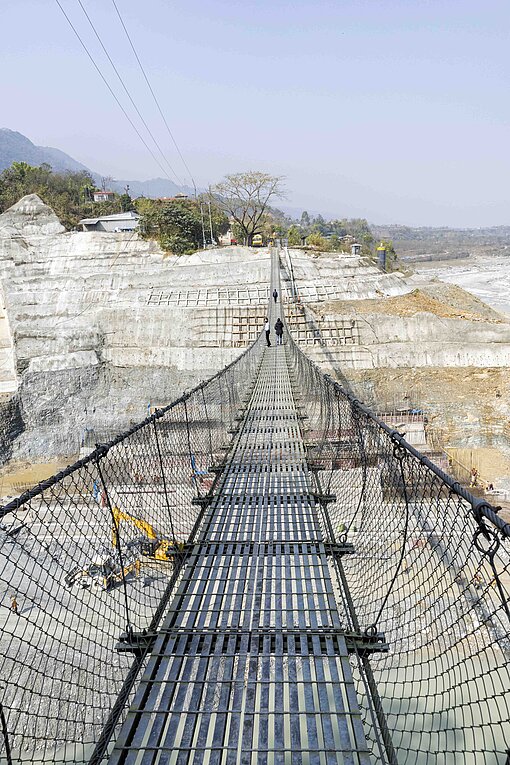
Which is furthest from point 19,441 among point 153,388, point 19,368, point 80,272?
point 80,272

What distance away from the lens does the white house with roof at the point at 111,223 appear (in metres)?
22.1

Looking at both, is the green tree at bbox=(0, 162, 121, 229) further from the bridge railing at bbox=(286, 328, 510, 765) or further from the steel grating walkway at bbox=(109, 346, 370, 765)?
the steel grating walkway at bbox=(109, 346, 370, 765)

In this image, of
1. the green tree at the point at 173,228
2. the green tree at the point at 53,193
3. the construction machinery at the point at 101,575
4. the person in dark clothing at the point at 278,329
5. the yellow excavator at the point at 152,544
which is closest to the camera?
the construction machinery at the point at 101,575

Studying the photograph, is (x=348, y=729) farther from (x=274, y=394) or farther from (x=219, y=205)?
(x=219, y=205)

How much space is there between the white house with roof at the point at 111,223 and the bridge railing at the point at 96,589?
669 inches

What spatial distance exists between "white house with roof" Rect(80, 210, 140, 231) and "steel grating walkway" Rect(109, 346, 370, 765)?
21515 millimetres

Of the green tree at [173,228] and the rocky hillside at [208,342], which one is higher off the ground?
the green tree at [173,228]

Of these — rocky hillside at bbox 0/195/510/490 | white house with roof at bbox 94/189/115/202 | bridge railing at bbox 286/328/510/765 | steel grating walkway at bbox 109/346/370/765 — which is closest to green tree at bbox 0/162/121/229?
white house with roof at bbox 94/189/115/202

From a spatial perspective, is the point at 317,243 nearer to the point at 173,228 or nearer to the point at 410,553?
the point at 173,228

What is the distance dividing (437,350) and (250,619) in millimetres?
13608

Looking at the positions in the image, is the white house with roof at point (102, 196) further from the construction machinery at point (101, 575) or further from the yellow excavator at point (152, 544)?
the yellow excavator at point (152, 544)

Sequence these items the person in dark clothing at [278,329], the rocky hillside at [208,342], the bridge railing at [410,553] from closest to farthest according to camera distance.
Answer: the bridge railing at [410,553], the person in dark clothing at [278,329], the rocky hillside at [208,342]

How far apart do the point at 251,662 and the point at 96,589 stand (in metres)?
4.79

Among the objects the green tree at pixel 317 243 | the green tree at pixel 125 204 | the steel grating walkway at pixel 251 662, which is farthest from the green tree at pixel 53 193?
the steel grating walkway at pixel 251 662
